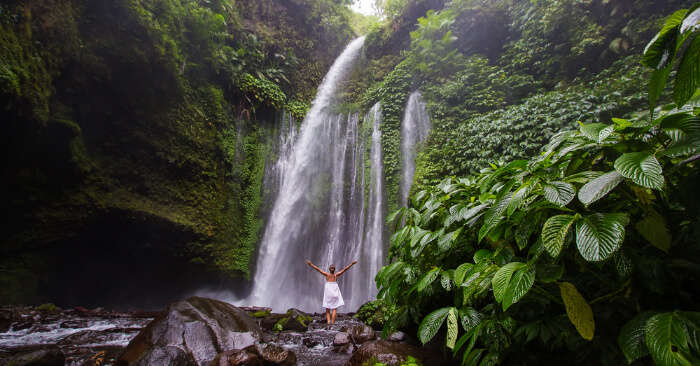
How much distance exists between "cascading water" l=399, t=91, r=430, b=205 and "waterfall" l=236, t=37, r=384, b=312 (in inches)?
30.5

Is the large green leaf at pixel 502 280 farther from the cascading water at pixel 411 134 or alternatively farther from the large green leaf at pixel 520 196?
the cascading water at pixel 411 134

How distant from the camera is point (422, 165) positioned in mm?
7520

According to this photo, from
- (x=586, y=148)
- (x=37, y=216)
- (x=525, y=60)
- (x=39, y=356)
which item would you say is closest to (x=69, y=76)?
(x=37, y=216)

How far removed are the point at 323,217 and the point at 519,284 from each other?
27.6ft

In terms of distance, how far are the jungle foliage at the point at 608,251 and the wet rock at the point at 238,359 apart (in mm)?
1977

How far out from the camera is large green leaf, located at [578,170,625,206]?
3.24 ft

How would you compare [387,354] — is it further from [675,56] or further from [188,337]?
[675,56]

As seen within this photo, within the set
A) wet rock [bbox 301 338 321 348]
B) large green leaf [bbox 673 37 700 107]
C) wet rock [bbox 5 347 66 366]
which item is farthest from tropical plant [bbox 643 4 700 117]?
wet rock [bbox 5 347 66 366]

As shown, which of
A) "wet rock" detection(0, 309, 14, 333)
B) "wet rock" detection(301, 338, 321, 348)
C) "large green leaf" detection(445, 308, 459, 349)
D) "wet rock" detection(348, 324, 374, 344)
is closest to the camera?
"large green leaf" detection(445, 308, 459, 349)

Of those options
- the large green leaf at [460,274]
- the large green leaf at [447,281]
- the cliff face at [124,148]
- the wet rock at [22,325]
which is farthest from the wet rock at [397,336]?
the cliff face at [124,148]

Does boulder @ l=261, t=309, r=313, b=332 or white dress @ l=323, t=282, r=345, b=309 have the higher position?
white dress @ l=323, t=282, r=345, b=309

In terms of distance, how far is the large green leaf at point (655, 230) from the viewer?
95cm

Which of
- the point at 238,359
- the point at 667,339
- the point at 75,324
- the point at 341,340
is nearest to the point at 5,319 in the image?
the point at 75,324

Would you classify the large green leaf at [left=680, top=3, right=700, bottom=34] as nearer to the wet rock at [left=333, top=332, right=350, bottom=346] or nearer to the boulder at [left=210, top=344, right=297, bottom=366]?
the boulder at [left=210, top=344, right=297, bottom=366]
